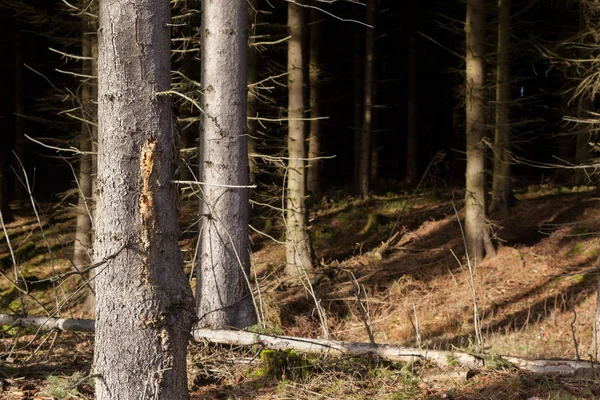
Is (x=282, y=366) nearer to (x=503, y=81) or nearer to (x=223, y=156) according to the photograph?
(x=223, y=156)

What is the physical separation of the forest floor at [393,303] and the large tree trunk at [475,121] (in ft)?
1.80

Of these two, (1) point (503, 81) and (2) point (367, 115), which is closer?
(1) point (503, 81)

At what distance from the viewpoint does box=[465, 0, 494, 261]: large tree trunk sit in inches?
501

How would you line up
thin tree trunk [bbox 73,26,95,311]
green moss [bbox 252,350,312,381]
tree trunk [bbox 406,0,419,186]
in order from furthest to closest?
tree trunk [bbox 406,0,419,186] → thin tree trunk [bbox 73,26,95,311] → green moss [bbox 252,350,312,381]

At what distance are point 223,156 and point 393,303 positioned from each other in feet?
20.0

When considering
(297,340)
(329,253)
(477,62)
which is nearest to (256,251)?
(329,253)

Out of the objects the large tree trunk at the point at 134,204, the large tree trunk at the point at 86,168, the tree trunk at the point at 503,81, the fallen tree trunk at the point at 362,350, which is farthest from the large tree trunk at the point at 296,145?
the large tree trunk at the point at 134,204

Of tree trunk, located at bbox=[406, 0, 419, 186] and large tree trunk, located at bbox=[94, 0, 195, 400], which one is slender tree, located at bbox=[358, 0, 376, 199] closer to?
tree trunk, located at bbox=[406, 0, 419, 186]

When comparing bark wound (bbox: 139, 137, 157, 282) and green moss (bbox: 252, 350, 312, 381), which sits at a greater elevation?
bark wound (bbox: 139, 137, 157, 282)

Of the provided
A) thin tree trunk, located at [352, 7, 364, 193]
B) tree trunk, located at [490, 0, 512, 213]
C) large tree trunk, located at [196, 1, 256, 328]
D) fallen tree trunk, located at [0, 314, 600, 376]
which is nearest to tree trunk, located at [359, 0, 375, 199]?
thin tree trunk, located at [352, 7, 364, 193]

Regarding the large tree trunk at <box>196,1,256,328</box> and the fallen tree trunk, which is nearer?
the fallen tree trunk

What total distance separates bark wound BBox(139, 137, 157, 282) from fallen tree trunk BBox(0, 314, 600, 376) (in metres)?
1.74

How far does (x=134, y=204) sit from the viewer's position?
407 cm

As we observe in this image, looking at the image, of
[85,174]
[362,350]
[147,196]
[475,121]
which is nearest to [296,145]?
[475,121]
